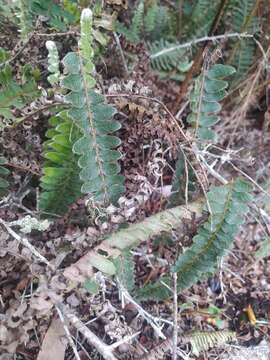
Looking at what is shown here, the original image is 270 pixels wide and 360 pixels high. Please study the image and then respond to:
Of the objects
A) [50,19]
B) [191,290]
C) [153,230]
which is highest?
[50,19]

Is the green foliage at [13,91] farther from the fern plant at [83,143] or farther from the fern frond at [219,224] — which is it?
the fern frond at [219,224]

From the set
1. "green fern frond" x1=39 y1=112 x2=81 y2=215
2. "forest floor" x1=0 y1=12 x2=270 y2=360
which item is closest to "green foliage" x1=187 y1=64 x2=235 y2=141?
"forest floor" x1=0 y1=12 x2=270 y2=360

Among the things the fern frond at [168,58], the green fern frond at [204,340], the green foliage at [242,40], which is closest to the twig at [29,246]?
the green fern frond at [204,340]

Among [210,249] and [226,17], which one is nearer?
[210,249]

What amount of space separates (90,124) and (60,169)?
179 millimetres

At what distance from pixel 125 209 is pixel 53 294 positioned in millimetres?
253

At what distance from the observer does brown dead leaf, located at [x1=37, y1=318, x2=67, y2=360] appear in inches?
46.9

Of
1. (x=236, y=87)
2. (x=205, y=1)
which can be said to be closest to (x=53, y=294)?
(x=236, y=87)

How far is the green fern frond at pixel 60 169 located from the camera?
1243mm

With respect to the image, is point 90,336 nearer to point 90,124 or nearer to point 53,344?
point 53,344

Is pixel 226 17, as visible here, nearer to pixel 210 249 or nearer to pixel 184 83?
pixel 184 83

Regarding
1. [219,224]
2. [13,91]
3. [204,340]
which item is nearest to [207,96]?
[219,224]

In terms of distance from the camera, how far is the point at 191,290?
152cm

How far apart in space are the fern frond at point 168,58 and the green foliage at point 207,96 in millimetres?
495
